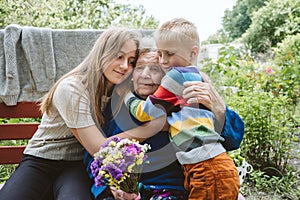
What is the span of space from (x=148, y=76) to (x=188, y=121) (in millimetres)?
285

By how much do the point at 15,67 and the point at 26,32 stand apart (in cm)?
20

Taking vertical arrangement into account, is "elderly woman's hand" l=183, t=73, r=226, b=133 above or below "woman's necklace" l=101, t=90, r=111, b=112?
above

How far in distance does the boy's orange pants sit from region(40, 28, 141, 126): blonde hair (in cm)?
49

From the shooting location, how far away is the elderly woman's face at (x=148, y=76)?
5.03 ft

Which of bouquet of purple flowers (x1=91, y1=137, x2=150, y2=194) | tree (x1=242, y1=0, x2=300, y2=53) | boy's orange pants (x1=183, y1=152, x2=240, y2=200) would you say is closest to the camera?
bouquet of purple flowers (x1=91, y1=137, x2=150, y2=194)

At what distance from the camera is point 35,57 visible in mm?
2090

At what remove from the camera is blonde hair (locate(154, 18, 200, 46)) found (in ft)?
4.65

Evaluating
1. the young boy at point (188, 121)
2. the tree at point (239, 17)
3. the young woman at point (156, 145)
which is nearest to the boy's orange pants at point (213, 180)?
the young boy at point (188, 121)

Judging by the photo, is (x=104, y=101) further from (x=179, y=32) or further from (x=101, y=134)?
(x=179, y=32)

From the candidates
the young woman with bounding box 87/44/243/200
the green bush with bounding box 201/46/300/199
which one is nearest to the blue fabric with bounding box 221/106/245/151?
the young woman with bounding box 87/44/243/200

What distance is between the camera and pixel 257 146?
288cm

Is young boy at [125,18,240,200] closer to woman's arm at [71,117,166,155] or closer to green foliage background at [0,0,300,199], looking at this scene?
woman's arm at [71,117,166,155]

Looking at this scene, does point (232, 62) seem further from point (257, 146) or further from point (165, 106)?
point (165, 106)

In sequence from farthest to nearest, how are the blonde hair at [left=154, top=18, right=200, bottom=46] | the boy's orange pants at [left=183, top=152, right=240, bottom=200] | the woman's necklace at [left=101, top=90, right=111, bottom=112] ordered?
the woman's necklace at [left=101, top=90, right=111, bottom=112] < the blonde hair at [left=154, top=18, right=200, bottom=46] < the boy's orange pants at [left=183, top=152, right=240, bottom=200]
